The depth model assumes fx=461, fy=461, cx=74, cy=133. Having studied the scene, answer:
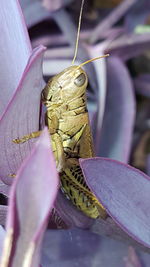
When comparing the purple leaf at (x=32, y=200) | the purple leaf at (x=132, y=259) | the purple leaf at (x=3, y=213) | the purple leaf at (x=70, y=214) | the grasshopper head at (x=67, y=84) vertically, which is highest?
the grasshopper head at (x=67, y=84)

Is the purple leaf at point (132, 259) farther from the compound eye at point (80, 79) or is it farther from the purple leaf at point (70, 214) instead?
the compound eye at point (80, 79)

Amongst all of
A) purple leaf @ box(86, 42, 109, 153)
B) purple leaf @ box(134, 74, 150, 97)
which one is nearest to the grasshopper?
purple leaf @ box(86, 42, 109, 153)

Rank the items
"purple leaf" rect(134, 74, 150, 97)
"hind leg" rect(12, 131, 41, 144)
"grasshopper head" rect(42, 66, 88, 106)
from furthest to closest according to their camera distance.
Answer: "purple leaf" rect(134, 74, 150, 97), "grasshopper head" rect(42, 66, 88, 106), "hind leg" rect(12, 131, 41, 144)

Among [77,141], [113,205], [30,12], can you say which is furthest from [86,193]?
[30,12]

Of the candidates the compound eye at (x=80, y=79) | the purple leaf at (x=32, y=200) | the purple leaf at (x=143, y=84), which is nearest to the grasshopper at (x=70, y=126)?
the compound eye at (x=80, y=79)

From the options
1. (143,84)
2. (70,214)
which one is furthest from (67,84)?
(143,84)

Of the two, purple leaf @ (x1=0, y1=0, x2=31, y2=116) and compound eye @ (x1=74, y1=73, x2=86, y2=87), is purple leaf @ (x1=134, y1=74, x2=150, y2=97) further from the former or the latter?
purple leaf @ (x1=0, y1=0, x2=31, y2=116)
